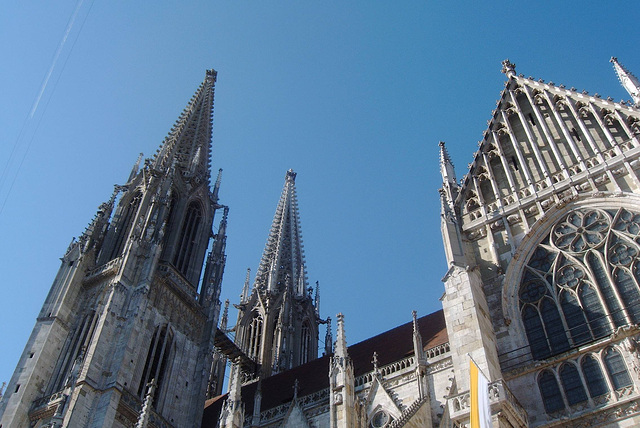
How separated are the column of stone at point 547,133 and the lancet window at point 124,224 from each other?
17.6 m

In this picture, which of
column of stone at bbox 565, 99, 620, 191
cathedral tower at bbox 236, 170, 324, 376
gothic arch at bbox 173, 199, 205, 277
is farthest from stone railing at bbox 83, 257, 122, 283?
column of stone at bbox 565, 99, 620, 191

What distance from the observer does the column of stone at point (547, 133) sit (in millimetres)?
17109

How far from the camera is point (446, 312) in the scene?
15.1 meters

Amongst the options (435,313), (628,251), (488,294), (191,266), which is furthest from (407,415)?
(191,266)

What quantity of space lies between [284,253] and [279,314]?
7.04 meters

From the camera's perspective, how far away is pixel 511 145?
1906 centimetres

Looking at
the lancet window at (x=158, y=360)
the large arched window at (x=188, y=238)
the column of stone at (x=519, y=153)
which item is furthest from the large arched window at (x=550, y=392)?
the large arched window at (x=188, y=238)

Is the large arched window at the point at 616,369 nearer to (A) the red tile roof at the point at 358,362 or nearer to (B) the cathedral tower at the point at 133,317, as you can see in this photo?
(A) the red tile roof at the point at 358,362

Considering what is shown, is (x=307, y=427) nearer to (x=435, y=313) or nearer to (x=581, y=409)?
(x=435, y=313)

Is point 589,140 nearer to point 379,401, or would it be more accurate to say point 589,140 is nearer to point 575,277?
point 575,277

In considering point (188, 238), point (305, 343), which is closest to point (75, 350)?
point (188, 238)

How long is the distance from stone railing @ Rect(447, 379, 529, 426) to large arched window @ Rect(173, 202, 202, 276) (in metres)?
18.3

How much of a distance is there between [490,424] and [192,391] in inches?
652

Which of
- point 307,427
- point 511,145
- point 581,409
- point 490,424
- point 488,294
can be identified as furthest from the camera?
point 307,427
